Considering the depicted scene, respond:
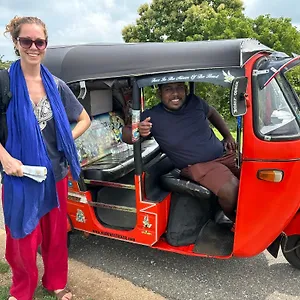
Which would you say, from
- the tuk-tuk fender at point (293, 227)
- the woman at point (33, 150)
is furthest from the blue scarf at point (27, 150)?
the tuk-tuk fender at point (293, 227)

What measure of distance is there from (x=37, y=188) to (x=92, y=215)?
3.47 ft

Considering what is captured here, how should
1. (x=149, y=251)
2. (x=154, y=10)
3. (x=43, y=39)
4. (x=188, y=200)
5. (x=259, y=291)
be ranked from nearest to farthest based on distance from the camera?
(x=43, y=39) < (x=259, y=291) < (x=188, y=200) < (x=149, y=251) < (x=154, y=10)

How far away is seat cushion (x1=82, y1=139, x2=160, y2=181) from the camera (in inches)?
146

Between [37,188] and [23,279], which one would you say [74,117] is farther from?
[23,279]

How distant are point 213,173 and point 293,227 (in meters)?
0.80

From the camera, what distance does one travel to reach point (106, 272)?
3.72 metres

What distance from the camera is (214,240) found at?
3488mm

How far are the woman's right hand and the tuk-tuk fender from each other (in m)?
2.20

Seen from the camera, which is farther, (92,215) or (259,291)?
(92,215)

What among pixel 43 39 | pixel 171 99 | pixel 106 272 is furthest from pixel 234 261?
pixel 43 39

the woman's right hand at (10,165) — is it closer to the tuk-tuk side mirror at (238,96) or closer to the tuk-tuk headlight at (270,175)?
the tuk-tuk side mirror at (238,96)

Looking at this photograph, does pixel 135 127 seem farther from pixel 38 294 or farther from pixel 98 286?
pixel 38 294

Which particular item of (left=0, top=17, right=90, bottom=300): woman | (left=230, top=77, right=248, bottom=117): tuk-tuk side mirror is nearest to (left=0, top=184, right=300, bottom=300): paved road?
(left=0, top=17, right=90, bottom=300): woman

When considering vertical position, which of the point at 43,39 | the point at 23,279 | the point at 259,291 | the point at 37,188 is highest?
the point at 43,39
